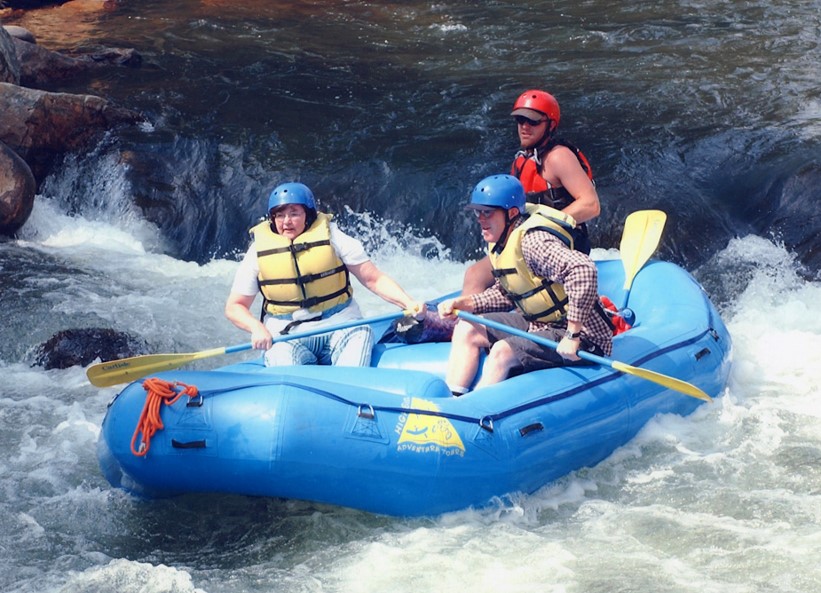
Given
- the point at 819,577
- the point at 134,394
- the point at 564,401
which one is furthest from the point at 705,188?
the point at 134,394

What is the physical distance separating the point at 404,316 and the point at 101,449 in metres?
1.37

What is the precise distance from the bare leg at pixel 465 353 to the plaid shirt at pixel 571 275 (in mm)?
232

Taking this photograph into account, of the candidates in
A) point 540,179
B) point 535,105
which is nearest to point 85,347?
point 540,179

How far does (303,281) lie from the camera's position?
4969mm

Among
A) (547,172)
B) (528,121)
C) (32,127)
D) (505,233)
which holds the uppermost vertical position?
(528,121)

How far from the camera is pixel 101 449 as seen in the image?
4.59 m

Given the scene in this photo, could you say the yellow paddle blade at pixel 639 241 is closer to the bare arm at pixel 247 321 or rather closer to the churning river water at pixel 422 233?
the churning river water at pixel 422 233

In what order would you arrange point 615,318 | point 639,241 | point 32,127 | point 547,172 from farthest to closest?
point 32,127 → point 639,241 → point 615,318 → point 547,172

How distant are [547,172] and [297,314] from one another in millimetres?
1345

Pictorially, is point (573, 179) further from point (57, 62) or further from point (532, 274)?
point (57, 62)

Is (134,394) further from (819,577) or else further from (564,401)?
(819,577)

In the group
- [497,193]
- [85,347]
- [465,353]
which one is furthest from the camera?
[85,347]

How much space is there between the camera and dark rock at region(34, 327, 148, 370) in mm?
6129

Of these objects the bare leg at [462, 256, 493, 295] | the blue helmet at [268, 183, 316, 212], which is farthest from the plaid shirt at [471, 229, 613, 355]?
the blue helmet at [268, 183, 316, 212]
